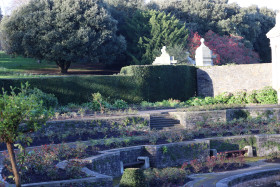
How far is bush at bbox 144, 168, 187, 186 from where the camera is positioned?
10070 millimetres

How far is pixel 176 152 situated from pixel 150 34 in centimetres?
2380

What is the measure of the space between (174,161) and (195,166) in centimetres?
170

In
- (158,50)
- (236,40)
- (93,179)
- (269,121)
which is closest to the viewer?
(93,179)

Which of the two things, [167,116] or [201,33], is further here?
[201,33]

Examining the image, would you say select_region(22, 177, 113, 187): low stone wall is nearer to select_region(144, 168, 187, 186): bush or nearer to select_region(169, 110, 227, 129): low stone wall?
select_region(144, 168, 187, 186): bush

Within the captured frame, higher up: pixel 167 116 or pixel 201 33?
pixel 201 33

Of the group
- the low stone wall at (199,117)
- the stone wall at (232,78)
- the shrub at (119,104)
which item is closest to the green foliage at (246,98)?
the stone wall at (232,78)

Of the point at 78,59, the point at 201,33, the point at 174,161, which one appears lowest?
the point at 174,161

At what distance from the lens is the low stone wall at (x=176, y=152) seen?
12.9 metres

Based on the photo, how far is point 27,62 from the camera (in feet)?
118

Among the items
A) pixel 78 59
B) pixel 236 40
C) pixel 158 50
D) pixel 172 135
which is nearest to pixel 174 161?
pixel 172 135

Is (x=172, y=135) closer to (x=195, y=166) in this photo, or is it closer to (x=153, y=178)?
(x=195, y=166)

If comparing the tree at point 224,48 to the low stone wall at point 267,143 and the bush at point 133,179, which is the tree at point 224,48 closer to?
the low stone wall at point 267,143

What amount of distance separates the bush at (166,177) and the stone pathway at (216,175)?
0.34 m
